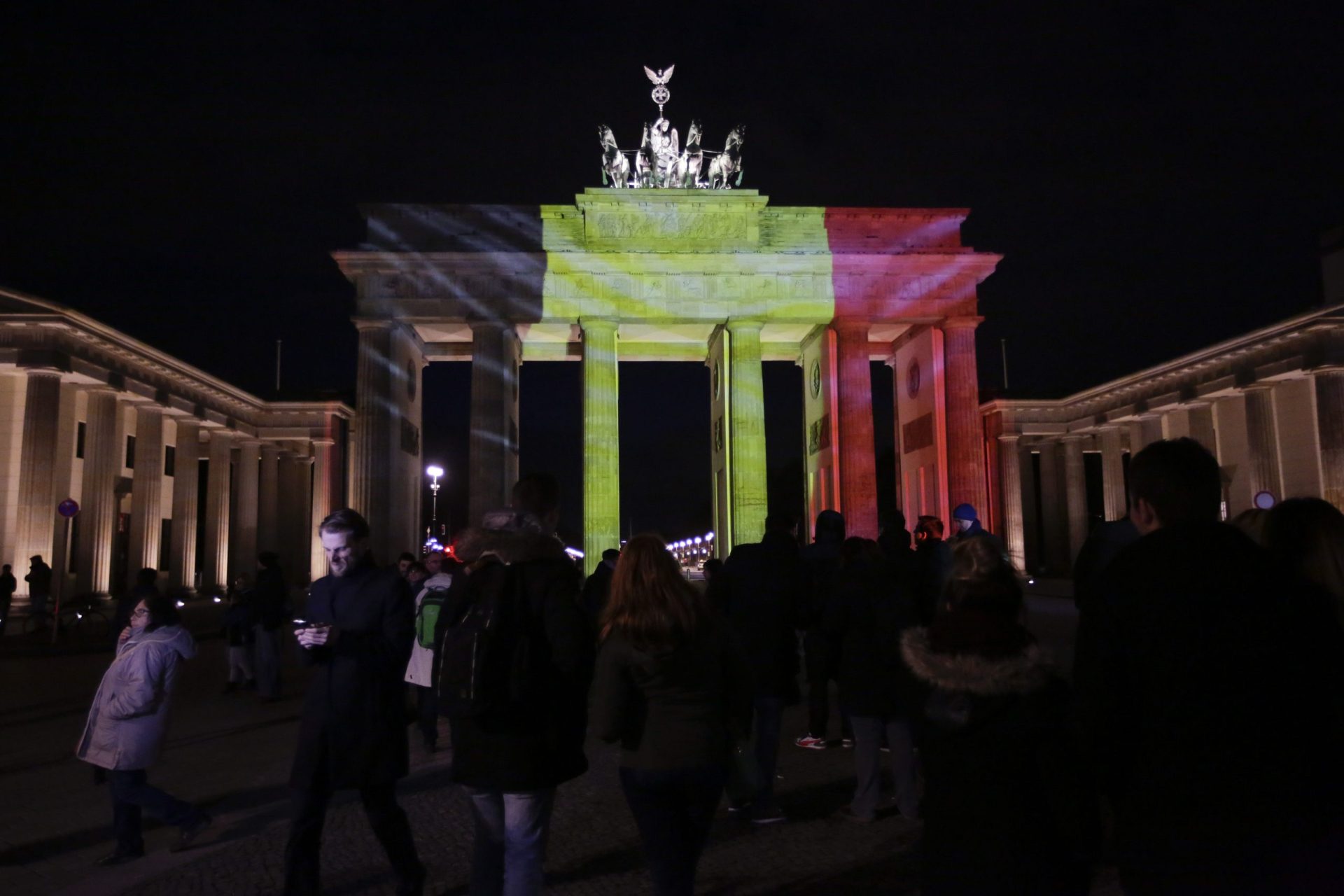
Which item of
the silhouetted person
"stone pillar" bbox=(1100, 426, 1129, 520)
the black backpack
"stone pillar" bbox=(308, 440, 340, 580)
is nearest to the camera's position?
the black backpack

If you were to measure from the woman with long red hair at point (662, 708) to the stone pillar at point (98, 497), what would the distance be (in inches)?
1213

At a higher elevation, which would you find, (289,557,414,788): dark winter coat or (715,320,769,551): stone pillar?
(715,320,769,551): stone pillar

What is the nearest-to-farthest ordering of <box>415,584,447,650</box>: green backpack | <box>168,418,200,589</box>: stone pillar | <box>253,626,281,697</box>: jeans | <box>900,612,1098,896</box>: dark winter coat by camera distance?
<box>900,612,1098,896</box>: dark winter coat < <box>415,584,447,650</box>: green backpack < <box>253,626,281,697</box>: jeans < <box>168,418,200,589</box>: stone pillar

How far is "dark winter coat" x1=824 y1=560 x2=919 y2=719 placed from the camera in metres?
6.79

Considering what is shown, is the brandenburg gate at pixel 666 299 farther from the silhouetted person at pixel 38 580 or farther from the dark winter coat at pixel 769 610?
the dark winter coat at pixel 769 610

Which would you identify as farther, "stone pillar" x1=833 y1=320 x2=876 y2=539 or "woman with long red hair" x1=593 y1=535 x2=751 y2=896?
"stone pillar" x1=833 y1=320 x2=876 y2=539

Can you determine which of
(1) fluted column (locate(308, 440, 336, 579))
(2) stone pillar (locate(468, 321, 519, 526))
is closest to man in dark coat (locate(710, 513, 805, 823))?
(2) stone pillar (locate(468, 321, 519, 526))

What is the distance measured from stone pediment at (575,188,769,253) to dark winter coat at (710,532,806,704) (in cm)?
2848

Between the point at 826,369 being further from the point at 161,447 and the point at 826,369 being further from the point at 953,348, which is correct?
the point at 161,447

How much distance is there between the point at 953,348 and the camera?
35594 millimetres

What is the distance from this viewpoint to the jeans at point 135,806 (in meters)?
6.18

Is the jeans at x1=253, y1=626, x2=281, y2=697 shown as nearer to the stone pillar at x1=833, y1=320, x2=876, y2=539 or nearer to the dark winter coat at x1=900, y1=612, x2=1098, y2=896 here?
the dark winter coat at x1=900, y1=612, x2=1098, y2=896

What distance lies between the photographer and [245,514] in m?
43.8

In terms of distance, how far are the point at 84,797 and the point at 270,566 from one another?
5.72 meters
